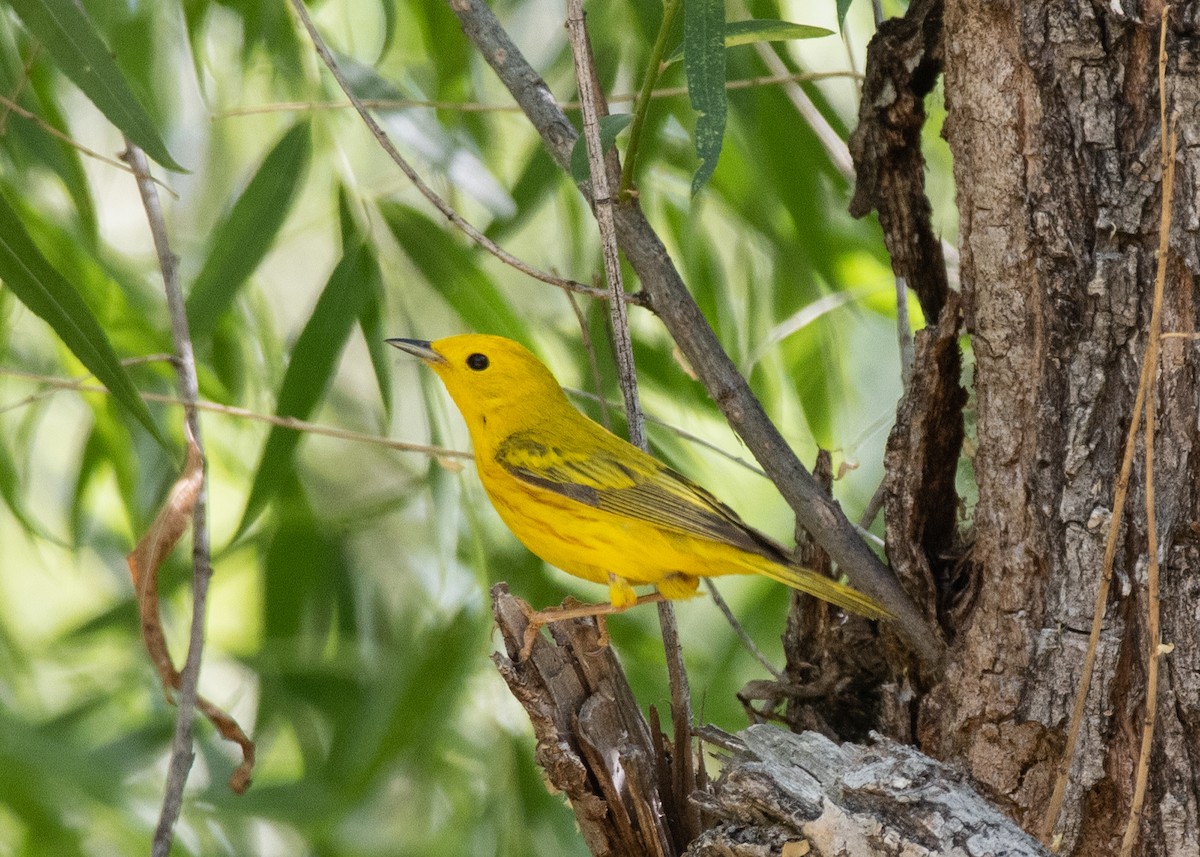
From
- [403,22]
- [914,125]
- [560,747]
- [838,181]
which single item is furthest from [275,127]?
[560,747]

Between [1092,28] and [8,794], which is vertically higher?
[1092,28]

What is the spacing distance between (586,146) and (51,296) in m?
0.91

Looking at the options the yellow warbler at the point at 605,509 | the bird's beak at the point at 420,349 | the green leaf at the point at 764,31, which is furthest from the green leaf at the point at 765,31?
the bird's beak at the point at 420,349

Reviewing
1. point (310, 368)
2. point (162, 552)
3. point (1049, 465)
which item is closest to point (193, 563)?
point (162, 552)

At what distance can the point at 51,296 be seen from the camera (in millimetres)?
2076

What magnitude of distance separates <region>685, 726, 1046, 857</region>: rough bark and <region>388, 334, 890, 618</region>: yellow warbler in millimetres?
560

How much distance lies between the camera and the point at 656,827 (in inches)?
85.2

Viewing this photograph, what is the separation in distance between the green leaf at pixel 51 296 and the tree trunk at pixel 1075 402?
1.40m

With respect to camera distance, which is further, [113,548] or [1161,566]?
[113,548]

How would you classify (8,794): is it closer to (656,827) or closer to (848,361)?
(656,827)

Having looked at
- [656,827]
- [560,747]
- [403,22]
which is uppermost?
[403,22]

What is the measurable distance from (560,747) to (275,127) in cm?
286

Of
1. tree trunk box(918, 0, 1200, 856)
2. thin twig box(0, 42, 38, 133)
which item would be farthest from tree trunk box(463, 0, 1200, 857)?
thin twig box(0, 42, 38, 133)

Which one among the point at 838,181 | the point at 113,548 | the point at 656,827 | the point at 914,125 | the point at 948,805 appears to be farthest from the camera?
the point at 113,548
